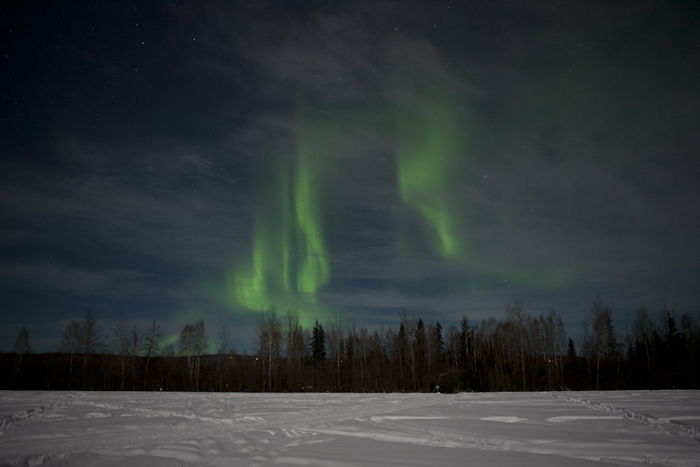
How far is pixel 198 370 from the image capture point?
47844mm

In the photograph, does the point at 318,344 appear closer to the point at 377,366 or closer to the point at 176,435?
the point at 377,366

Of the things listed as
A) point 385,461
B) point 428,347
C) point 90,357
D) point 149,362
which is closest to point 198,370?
point 149,362

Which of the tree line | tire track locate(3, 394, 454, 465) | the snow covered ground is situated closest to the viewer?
the snow covered ground

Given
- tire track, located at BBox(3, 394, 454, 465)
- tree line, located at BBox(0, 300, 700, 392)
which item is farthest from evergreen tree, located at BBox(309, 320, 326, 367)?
tire track, located at BBox(3, 394, 454, 465)

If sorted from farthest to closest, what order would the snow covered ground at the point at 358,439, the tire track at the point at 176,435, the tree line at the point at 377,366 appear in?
the tree line at the point at 377,366 → the tire track at the point at 176,435 → the snow covered ground at the point at 358,439

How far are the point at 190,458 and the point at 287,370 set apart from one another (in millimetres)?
45438

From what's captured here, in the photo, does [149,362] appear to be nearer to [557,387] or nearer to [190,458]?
[557,387]

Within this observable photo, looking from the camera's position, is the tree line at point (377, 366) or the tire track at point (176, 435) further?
the tree line at point (377, 366)

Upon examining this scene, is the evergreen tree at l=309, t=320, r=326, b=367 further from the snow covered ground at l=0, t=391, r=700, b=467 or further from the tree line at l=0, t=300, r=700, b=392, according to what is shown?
the snow covered ground at l=0, t=391, r=700, b=467

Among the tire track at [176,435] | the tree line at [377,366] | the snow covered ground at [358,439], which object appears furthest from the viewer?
the tree line at [377,366]

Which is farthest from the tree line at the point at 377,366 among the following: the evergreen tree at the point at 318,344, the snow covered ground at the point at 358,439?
the snow covered ground at the point at 358,439

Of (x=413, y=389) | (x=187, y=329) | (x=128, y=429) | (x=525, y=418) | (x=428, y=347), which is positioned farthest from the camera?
(x=428, y=347)

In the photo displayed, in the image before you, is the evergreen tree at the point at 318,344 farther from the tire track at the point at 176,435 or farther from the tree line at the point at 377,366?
the tire track at the point at 176,435

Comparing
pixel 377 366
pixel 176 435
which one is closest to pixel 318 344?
pixel 377 366
